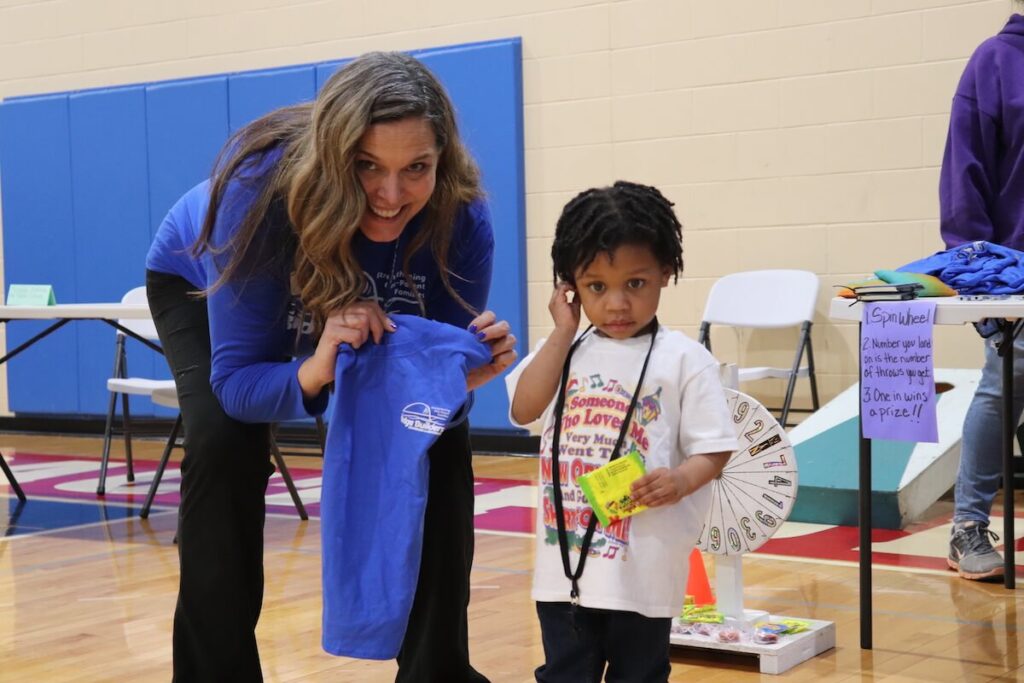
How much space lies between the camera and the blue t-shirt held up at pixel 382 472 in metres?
1.82

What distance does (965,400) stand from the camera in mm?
4723

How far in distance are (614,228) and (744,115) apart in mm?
4022

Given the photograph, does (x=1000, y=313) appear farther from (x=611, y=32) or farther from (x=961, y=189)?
(x=611, y=32)

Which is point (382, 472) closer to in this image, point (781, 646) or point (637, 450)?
point (637, 450)

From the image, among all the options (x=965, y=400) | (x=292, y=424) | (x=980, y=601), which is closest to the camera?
(x=980, y=601)

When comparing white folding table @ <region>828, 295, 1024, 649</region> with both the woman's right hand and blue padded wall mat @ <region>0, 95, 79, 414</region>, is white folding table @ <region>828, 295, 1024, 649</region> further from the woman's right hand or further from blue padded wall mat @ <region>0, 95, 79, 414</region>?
blue padded wall mat @ <region>0, 95, 79, 414</region>

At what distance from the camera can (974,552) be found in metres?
3.43

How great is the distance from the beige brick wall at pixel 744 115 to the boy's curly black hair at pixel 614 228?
3.64 metres

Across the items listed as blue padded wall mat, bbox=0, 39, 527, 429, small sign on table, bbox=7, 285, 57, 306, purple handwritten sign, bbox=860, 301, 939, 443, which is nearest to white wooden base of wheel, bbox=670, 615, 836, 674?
purple handwritten sign, bbox=860, 301, 939, 443

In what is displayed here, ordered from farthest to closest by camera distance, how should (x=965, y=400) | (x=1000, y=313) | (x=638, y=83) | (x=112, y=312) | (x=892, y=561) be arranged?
(x=638, y=83) → (x=965, y=400) → (x=112, y=312) → (x=892, y=561) → (x=1000, y=313)

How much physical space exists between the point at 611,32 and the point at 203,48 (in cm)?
250

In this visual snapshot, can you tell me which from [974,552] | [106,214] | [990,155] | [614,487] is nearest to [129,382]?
[106,214]

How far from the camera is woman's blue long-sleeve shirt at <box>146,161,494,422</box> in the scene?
187 centimetres

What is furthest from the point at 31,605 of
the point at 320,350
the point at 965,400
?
the point at 965,400
